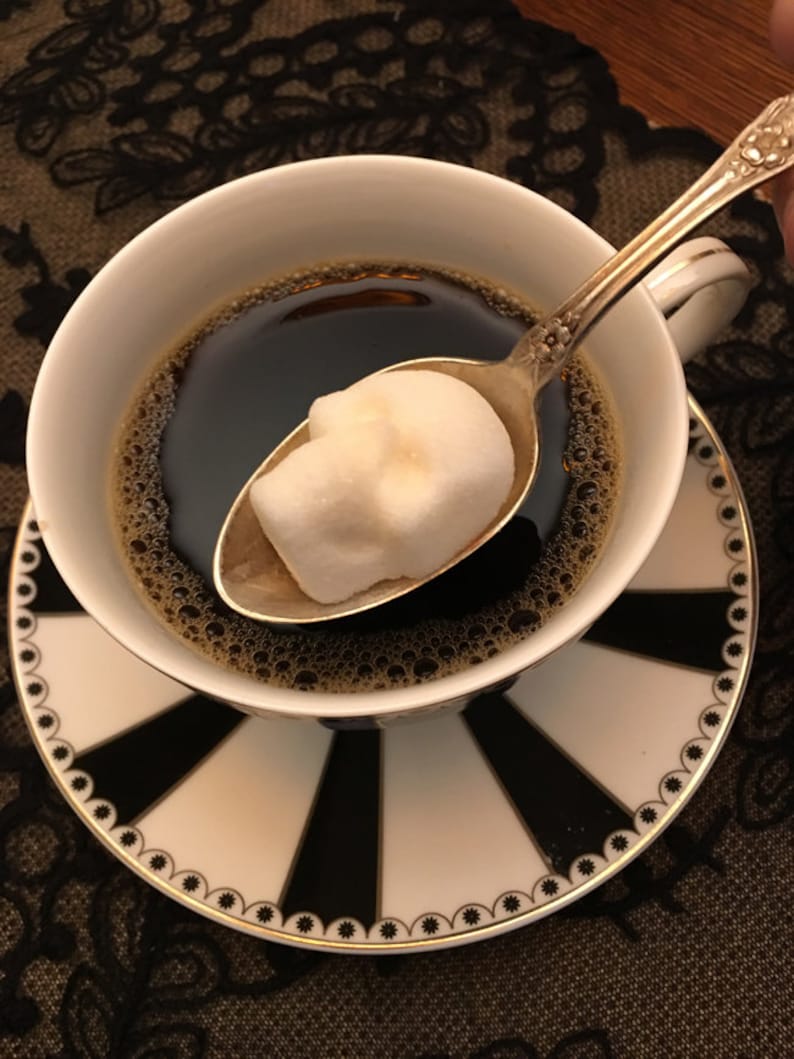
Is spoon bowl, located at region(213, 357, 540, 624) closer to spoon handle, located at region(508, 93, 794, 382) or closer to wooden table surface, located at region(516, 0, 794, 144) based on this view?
spoon handle, located at region(508, 93, 794, 382)

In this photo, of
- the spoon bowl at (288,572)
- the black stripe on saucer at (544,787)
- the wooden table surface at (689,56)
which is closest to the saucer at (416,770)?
the black stripe on saucer at (544,787)

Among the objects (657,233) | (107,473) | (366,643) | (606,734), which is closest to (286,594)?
(366,643)

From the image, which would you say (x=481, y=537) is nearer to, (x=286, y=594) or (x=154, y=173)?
(x=286, y=594)

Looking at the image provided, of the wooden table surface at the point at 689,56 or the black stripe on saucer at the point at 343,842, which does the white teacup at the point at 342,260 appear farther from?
the wooden table surface at the point at 689,56

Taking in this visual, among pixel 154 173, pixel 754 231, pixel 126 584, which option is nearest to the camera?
pixel 126 584

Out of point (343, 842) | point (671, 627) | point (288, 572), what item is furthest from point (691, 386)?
point (343, 842)

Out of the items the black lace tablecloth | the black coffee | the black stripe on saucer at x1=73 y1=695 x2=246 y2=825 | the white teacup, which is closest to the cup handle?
the white teacup
